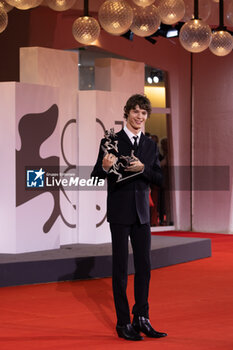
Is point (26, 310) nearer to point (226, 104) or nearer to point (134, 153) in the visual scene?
point (134, 153)

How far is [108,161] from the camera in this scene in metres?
4.06

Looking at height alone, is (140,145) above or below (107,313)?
above

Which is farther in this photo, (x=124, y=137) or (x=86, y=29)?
(x=86, y=29)

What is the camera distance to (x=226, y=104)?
11484 mm

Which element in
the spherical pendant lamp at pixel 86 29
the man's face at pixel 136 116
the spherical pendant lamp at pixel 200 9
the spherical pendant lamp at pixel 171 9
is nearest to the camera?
the man's face at pixel 136 116

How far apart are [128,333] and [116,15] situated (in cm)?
329

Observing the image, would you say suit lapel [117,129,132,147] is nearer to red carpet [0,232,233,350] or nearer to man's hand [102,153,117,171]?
man's hand [102,153,117,171]

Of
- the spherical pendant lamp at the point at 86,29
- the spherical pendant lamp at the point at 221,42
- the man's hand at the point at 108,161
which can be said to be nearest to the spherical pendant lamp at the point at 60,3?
the spherical pendant lamp at the point at 86,29

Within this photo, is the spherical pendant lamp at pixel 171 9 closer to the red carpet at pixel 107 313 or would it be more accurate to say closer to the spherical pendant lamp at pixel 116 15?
the spherical pendant lamp at pixel 116 15

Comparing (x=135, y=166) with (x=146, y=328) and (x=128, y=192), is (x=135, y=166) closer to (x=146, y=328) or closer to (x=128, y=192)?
(x=128, y=192)

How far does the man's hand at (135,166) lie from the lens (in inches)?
A: 160

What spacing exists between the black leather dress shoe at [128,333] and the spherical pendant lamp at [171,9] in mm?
3517

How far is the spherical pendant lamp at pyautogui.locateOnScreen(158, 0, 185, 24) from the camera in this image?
6.51 metres

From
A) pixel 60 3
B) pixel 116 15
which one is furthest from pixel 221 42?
pixel 60 3
